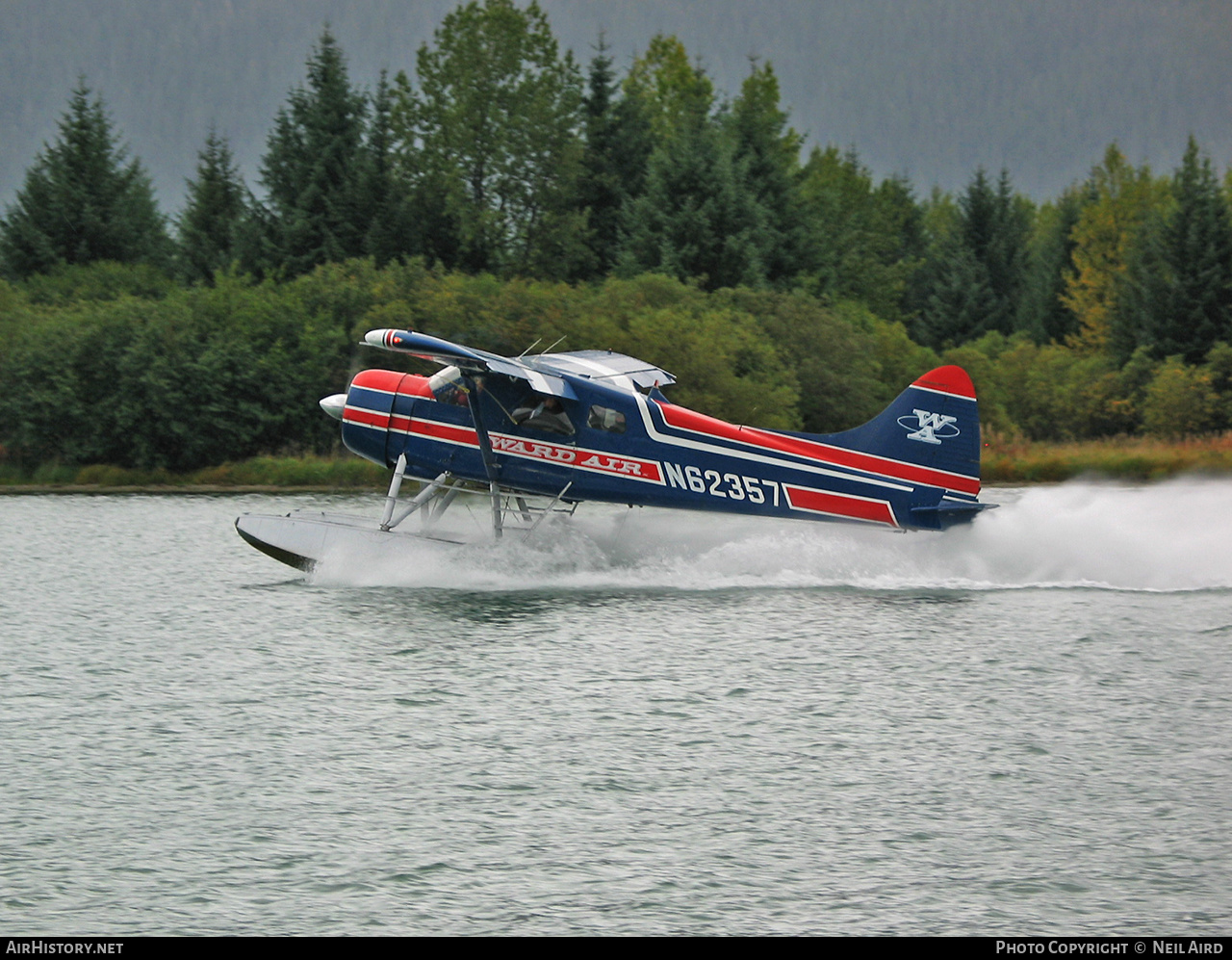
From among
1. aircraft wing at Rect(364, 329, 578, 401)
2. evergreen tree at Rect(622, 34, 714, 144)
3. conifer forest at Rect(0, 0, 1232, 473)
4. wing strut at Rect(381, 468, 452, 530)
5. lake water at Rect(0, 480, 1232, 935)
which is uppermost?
evergreen tree at Rect(622, 34, 714, 144)

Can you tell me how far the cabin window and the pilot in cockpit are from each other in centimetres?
24

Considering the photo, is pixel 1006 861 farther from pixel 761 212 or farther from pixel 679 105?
pixel 679 105

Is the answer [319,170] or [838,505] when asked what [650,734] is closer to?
[838,505]

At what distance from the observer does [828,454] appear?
13.3 m

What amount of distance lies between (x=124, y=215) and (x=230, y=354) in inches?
620

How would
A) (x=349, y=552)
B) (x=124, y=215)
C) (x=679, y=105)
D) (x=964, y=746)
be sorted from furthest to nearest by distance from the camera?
(x=679, y=105), (x=124, y=215), (x=349, y=552), (x=964, y=746)

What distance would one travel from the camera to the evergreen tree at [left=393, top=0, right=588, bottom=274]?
42125mm

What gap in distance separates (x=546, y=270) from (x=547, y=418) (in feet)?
92.6

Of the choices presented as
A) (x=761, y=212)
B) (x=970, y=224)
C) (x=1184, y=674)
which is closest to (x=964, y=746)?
(x=1184, y=674)

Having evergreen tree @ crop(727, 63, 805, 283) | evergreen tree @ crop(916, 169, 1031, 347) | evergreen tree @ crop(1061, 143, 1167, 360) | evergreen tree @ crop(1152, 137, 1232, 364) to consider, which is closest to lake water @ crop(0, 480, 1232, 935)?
evergreen tree @ crop(1152, 137, 1232, 364)

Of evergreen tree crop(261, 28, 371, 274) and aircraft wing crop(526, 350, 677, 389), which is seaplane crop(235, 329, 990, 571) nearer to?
aircraft wing crop(526, 350, 677, 389)

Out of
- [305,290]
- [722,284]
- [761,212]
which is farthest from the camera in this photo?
[761,212]

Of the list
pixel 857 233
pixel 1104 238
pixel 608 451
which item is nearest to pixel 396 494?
pixel 608 451

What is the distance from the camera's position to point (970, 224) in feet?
180
